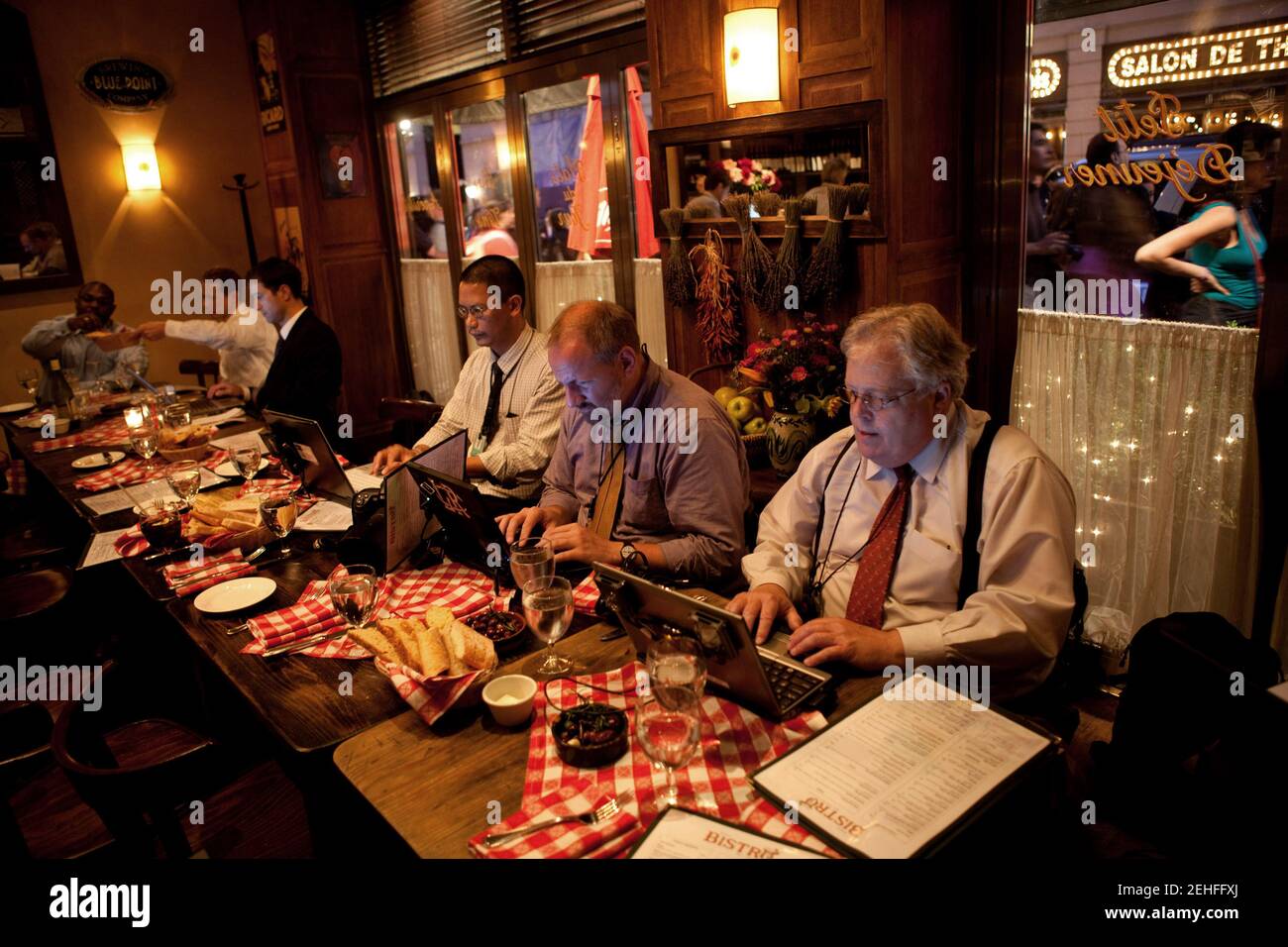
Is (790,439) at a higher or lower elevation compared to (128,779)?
higher

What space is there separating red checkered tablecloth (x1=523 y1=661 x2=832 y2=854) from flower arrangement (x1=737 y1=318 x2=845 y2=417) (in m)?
1.86

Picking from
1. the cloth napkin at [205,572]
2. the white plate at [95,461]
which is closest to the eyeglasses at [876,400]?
the cloth napkin at [205,572]

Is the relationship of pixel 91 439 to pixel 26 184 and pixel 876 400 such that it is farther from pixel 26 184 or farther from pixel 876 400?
Answer: pixel 876 400

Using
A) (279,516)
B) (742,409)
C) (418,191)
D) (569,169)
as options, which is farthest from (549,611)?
(418,191)

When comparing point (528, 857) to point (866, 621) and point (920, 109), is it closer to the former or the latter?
point (866, 621)

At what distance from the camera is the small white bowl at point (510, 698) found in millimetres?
1584

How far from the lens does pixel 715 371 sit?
3.96 m

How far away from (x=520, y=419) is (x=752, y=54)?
1637mm

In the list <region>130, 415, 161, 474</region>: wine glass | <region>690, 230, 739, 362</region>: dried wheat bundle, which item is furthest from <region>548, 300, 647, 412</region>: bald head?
<region>130, 415, 161, 474</region>: wine glass

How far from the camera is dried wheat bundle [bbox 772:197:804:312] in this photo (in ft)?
11.3

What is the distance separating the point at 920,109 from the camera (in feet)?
10.3

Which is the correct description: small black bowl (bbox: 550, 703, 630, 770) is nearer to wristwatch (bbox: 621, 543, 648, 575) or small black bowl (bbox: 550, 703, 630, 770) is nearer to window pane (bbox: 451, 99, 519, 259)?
wristwatch (bbox: 621, 543, 648, 575)

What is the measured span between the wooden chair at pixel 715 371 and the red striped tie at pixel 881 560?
6.00ft

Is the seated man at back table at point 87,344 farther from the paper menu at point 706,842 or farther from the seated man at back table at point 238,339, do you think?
the paper menu at point 706,842
